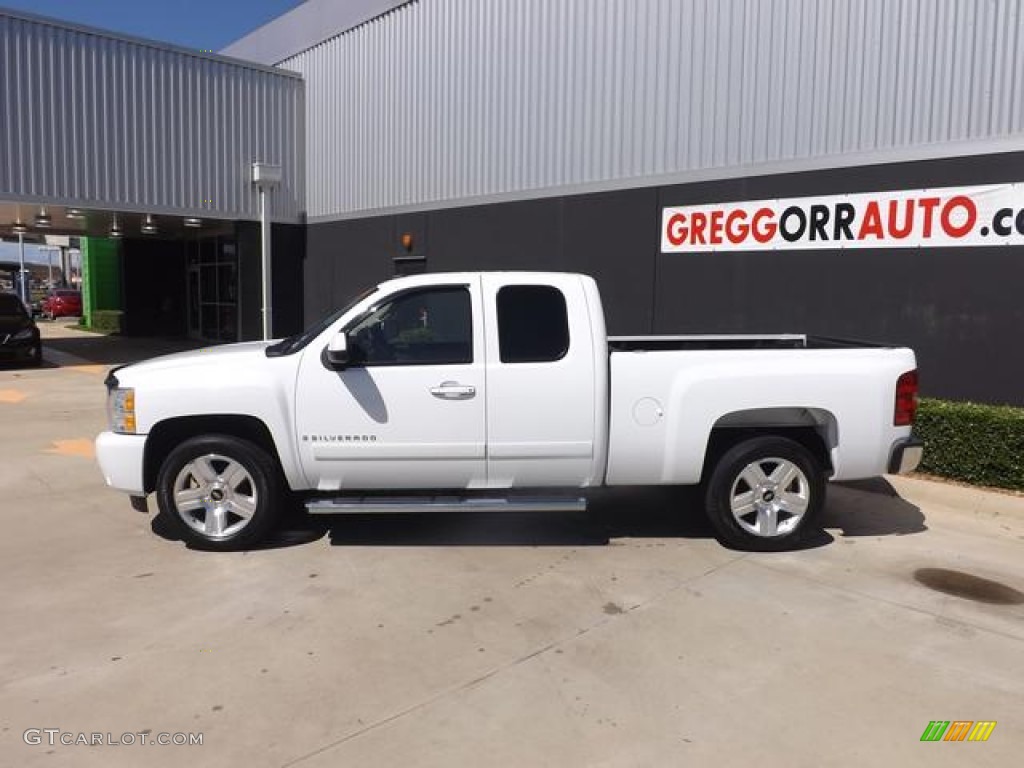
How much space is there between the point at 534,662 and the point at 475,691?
398 millimetres

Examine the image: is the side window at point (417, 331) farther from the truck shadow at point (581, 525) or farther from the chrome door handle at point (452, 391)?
the truck shadow at point (581, 525)

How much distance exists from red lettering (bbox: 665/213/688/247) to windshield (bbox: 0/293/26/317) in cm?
1401

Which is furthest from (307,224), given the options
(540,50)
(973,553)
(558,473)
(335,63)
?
(973,553)

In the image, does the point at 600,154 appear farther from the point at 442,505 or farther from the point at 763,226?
the point at 442,505

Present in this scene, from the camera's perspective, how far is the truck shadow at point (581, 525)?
589cm

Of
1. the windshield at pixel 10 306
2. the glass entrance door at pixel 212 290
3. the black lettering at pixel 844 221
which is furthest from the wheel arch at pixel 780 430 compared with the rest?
the glass entrance door at pixel 212 290

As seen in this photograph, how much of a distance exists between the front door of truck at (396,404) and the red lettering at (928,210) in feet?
18.5

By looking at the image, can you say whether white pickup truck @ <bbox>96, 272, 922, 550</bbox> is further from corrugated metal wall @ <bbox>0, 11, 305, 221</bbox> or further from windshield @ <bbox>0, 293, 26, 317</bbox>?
windshield @ <bbox>0, 293, 26, 317</bbox>

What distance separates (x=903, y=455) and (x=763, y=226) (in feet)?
16.7

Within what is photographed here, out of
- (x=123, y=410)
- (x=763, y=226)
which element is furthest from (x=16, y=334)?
(x=763, y=226)

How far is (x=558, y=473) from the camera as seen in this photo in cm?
553

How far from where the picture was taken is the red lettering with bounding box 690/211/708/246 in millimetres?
10594

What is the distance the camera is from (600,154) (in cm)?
1190

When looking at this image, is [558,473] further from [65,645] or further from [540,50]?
[540,50]
